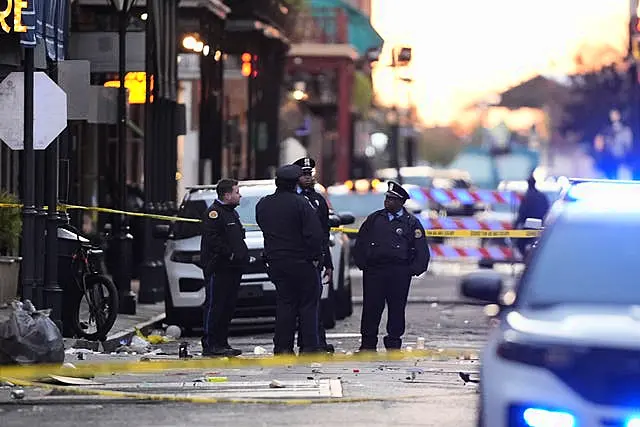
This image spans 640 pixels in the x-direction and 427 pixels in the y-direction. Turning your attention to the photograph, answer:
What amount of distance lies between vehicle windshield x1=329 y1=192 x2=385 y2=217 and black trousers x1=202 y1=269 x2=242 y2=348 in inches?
708

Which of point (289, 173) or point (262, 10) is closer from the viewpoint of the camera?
point (289, 173)

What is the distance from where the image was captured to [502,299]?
950 centimetres

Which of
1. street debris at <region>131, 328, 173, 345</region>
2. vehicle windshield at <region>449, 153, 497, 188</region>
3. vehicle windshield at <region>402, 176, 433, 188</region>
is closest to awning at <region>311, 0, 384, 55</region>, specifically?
vehicle windshield at <region>402, 176, 433, 188</region>

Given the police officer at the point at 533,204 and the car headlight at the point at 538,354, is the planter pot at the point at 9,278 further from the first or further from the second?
the car headlight at the point at 538,354

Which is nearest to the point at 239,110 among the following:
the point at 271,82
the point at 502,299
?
the point at 271,82

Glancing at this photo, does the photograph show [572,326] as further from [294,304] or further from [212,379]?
[294,304]

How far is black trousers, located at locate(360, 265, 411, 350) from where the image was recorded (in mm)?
16750

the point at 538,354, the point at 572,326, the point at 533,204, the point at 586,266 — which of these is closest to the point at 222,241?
the point at 586,266

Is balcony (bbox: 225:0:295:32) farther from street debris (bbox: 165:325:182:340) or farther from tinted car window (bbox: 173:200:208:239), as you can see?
street debris (bbox: 165:325:182:340)

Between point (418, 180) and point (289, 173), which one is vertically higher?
point (289, 173)

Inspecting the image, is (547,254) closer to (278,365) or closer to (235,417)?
(235,417)

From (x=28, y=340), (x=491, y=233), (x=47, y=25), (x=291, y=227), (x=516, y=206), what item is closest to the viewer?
(x=28, y=340)

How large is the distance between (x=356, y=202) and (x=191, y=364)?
68.8 feet

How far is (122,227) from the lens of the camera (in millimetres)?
23125
